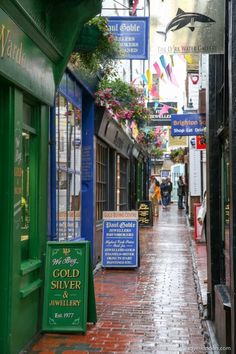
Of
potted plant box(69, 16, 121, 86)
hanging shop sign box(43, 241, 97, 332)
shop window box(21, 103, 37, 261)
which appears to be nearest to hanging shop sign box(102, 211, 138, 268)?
potted plant box(69, 16, 121, 86)

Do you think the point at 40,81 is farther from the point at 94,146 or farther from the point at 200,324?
the point at 94,146

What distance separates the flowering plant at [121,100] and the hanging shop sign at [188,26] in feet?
14.2

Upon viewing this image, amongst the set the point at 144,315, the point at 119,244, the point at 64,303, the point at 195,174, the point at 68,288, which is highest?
the point at 195,174

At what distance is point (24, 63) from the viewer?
5.28m

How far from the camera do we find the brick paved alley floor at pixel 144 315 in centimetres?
564

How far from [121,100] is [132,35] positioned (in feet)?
8.93

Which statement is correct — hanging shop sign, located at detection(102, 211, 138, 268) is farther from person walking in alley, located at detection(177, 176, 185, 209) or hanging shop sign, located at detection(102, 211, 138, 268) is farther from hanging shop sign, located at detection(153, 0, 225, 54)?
person walking in alley, located at detection(177, 176, 185, 209)

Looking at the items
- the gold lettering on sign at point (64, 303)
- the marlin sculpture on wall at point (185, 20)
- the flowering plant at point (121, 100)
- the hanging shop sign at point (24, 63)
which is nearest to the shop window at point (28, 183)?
the hanging shop sign at point (24, 63)

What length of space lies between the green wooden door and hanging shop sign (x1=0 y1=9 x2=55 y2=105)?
15 cm

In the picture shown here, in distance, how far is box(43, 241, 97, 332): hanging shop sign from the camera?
602 cm

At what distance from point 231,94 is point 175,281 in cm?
564

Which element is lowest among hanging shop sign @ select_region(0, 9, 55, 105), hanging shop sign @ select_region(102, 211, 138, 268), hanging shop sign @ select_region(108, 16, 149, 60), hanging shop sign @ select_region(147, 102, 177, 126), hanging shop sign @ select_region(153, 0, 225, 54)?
hanging shop sign @ select_region(102, 211, 138, 268)

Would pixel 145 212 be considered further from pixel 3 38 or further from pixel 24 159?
pixel 3 38

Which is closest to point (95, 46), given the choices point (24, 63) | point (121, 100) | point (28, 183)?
point (24, 63)
